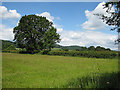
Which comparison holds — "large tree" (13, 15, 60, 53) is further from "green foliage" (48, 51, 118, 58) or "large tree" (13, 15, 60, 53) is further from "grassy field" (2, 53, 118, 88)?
"grassy field" (2, 53, 118, 88)

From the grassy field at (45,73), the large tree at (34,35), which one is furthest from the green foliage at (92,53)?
the grassy field at (45,73)

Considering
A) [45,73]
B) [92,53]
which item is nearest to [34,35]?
[92,53]

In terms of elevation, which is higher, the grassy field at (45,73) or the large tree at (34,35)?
the large tree at (34,35)

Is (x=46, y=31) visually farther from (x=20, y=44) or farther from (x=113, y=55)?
(x=113, y=55)

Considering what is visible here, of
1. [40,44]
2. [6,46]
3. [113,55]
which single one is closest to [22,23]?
[40,44]

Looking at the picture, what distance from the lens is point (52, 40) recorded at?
1679 inches

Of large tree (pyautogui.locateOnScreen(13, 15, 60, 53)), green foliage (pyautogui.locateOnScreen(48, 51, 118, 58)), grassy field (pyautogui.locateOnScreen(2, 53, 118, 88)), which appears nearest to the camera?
grassy field (pyautogui.locateOnScreen(2, 53, 118, 88))

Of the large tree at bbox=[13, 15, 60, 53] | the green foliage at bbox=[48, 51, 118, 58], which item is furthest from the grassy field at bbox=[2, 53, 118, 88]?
the large tree at bbox=[13, 15, 60, 53]

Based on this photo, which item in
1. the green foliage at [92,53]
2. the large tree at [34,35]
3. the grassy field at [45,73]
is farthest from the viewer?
the large tree at [34,35]

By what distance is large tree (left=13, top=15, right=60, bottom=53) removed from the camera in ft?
137

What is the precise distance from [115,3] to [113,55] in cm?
2810

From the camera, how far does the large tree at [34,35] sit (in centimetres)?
4178

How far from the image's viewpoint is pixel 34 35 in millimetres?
41781

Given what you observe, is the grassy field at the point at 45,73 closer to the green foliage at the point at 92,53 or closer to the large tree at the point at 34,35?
the green foliage at the point at 92,53
